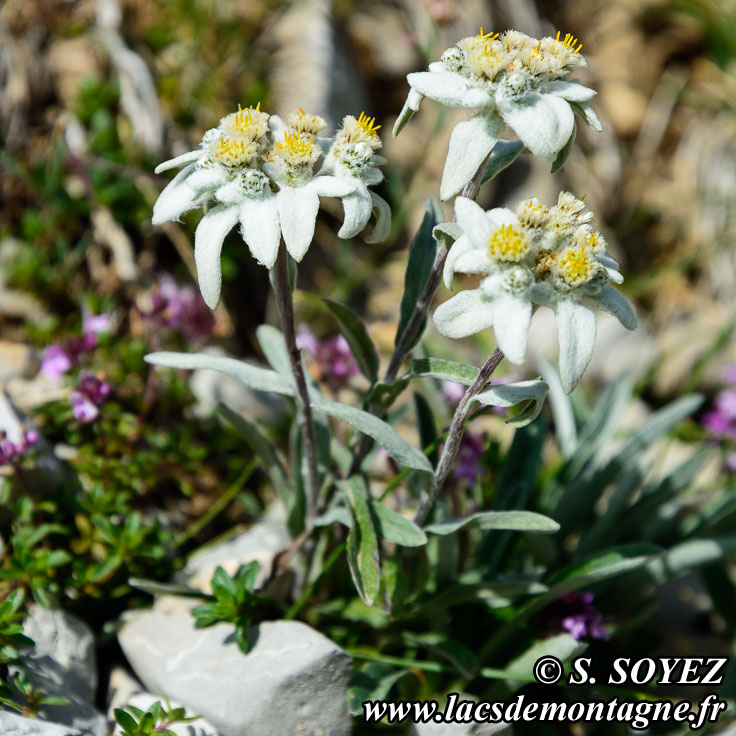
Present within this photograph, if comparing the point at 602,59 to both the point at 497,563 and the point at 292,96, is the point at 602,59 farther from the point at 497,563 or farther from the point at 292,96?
the point at 497,563

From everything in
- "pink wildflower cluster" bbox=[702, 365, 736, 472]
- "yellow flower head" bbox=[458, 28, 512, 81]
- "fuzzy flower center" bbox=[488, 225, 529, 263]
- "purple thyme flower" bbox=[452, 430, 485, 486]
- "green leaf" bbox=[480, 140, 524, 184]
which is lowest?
"pink wildflower cluster" bbox=[702, 365, 736, 472]

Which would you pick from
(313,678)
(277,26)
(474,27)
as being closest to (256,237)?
(313,678)

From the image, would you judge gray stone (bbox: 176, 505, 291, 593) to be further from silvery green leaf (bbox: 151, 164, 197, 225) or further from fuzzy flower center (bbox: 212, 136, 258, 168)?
fuzzy flower center (bbox: 212, 136, 258, 168)

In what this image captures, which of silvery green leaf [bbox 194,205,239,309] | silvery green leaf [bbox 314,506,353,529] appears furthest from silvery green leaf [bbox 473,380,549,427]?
A: silvery green leaf [bbox 194,205,239,309]

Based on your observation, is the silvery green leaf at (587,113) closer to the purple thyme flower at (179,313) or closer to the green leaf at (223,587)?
the green leaf at (223,587)

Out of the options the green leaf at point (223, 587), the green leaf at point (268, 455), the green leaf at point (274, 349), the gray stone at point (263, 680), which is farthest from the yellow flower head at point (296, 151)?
the gray stone at point (263, 680)

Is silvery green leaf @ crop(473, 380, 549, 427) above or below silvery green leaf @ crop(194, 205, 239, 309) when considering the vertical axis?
below

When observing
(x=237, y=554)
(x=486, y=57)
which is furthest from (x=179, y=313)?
(x=486, y=57)
